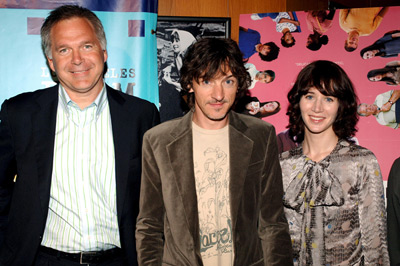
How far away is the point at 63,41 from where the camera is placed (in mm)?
2279

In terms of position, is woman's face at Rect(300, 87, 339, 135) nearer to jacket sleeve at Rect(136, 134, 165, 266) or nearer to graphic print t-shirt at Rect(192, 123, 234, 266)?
graphic print t-shirt at Rect(192, 123, 234, 266)

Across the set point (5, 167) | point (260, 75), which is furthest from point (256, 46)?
point (5, 167)

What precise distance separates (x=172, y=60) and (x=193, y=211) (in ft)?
5.13

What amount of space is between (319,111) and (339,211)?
604mm

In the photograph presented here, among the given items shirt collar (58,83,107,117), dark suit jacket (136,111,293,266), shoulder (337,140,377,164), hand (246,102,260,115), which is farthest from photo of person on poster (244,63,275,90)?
shirt collar (58,83,107,117)

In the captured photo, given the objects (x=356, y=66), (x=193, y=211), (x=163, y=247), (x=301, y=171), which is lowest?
(x=163, y=247)

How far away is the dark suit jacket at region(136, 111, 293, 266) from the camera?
81.0 inches

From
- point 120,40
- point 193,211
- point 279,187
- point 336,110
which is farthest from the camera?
point 120,40

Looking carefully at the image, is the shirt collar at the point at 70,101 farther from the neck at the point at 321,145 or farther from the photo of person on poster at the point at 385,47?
the photo of person on poster at the point at 385,47

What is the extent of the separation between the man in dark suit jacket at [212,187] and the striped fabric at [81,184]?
0.76ft

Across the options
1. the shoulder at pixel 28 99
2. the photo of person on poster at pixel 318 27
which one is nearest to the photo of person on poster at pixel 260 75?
the photo of person on poster at pixel 318 27

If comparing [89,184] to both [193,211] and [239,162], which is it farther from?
[239,162]

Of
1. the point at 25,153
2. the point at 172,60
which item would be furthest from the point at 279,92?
the point at 25,153

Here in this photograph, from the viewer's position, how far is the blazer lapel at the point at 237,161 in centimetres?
207
